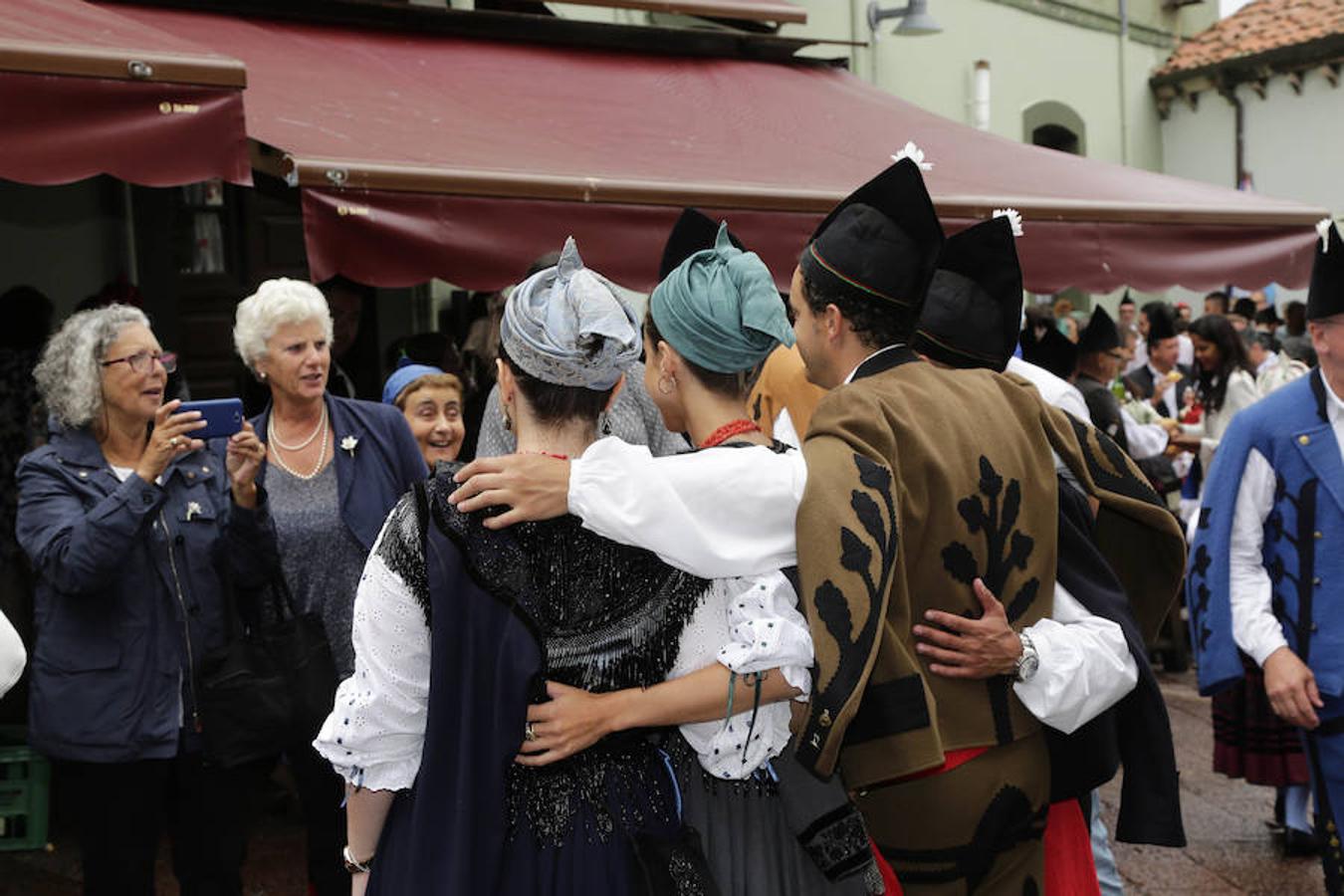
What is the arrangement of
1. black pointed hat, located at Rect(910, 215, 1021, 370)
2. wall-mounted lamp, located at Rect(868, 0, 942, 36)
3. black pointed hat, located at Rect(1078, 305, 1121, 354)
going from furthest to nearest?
wall-mounted lamp, located at Rect(868, 0, 942, 36), black pointed hat, located at Rect(1078, 305, 1121, 354), black pointed hat, located at Rect(910, 215, 1021, 370)

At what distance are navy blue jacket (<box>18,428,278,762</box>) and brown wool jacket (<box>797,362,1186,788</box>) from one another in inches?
81.2

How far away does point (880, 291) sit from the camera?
103 inches

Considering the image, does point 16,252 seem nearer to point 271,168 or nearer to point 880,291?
point 271,168

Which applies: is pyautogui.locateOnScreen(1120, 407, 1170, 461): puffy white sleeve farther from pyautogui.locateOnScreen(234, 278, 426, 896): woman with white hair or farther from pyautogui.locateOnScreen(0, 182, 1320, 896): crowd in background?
pyautogui.locateOnScreen(234, 278, 426, 896): woman with white hair

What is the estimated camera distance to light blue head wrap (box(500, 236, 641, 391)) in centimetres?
222

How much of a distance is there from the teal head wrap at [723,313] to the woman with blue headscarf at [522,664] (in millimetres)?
211

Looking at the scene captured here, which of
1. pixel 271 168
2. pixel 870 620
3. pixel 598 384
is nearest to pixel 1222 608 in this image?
pixel 870 620

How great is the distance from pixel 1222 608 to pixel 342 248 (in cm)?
305

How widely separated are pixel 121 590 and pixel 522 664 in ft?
7.39

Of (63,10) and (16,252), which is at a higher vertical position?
(63,10)

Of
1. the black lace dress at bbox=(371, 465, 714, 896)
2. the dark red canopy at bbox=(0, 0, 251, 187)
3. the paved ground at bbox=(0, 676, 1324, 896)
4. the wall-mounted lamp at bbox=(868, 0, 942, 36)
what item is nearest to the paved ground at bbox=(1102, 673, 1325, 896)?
the paved ground at bbox=(0, 676, 1324, 896)

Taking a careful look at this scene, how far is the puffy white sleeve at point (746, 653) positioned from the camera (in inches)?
89.0

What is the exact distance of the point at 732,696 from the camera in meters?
2.29

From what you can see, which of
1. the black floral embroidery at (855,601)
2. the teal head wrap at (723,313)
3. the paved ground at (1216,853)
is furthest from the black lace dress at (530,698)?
Result: the paved ground at (1216,853)
